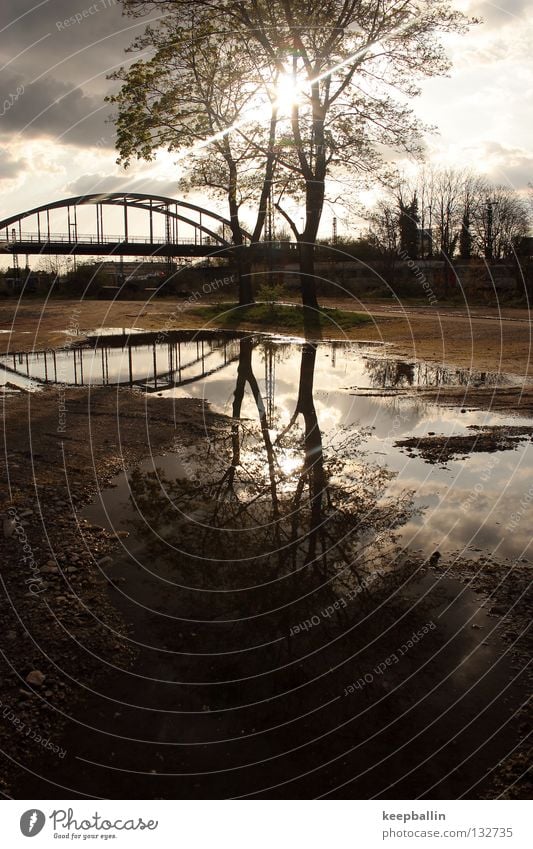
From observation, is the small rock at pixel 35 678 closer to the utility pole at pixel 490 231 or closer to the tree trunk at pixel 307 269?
the tree trunk at pixel 307 269

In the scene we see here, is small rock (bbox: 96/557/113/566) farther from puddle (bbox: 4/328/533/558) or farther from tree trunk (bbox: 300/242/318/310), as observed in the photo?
tree trunk (bbox: 300/242/318/310)

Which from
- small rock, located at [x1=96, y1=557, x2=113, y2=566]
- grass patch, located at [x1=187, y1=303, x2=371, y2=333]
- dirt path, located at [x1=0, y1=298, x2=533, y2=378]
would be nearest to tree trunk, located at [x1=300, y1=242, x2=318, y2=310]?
grass patch, located at [x1=187, y1=303, x2=371, y2=333]

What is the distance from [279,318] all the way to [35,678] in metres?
30.7

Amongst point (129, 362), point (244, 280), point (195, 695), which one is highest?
point (244, 280)

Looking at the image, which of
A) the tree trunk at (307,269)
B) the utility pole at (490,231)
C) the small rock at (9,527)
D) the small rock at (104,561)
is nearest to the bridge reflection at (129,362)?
the tree trunk at (307,269)

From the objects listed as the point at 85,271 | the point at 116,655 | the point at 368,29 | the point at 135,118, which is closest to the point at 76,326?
the point at 135,118

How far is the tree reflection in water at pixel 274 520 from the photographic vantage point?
6.16 meters

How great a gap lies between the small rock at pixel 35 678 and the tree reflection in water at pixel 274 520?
5.18 ft

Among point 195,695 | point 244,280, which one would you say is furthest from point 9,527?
point 244,280

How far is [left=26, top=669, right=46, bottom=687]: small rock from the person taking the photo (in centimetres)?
461

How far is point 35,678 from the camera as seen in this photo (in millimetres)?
4656

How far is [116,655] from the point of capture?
501cm

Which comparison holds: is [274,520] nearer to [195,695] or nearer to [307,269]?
[195,695]

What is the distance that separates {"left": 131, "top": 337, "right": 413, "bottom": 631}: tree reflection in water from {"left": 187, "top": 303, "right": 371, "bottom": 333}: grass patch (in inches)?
845
